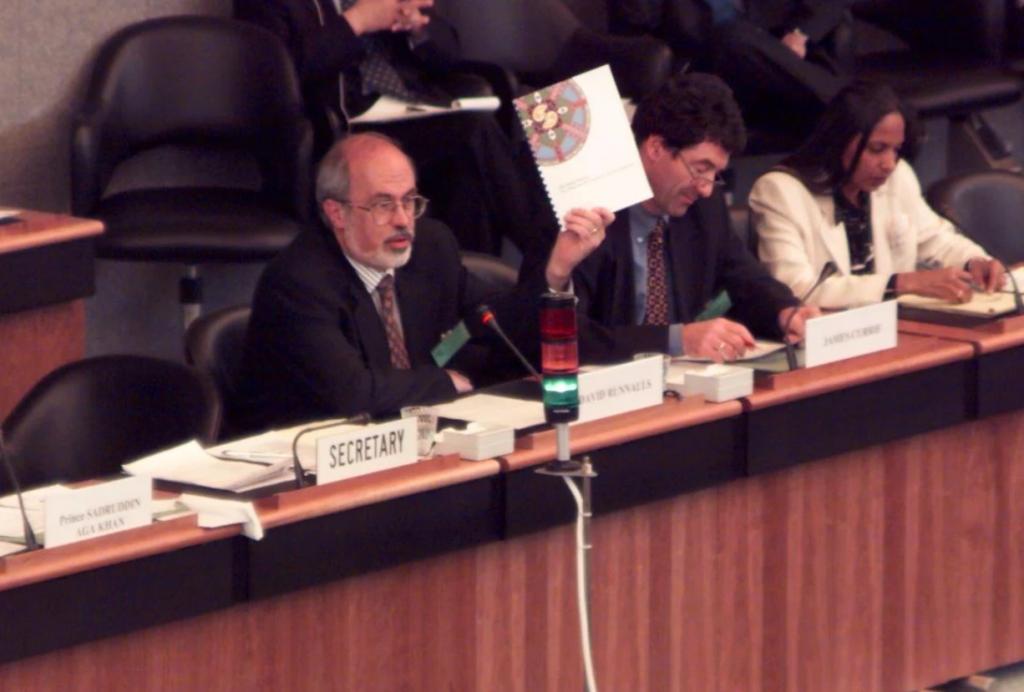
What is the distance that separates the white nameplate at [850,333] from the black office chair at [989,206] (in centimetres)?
132

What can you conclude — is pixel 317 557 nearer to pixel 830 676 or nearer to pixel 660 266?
pixel 830 676

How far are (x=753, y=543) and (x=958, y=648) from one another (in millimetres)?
627

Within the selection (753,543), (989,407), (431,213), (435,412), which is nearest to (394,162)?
(435,412)

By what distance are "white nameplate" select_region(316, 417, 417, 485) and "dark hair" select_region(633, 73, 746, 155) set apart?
1.21 metres

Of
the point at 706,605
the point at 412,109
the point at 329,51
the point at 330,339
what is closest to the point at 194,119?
the point at 329,51

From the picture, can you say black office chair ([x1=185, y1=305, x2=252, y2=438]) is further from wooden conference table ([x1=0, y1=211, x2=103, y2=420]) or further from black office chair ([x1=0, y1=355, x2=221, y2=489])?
wooden conference table ([x1=0, y1=211, x2=103, y2=420])

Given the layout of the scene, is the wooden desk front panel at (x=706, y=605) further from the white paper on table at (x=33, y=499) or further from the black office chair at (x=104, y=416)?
the black office chair at (x=104, y=416)

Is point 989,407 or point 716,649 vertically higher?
point 989,407

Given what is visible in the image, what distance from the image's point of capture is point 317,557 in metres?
2.99

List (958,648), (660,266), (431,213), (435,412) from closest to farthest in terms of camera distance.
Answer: (435,412)
(958,648)
(660,266)
(431,213)

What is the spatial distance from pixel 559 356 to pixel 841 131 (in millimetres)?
1915

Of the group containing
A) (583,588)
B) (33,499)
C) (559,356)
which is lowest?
(583,588)

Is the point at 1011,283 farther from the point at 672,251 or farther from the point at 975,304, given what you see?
the point at 672,251

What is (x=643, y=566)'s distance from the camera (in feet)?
11.3
